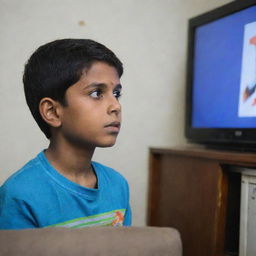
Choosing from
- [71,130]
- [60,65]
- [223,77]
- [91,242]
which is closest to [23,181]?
[71,130]

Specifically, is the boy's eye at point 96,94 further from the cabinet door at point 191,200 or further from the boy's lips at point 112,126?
the cabinet door at point 191,200

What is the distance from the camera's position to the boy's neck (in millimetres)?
950

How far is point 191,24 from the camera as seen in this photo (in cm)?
171

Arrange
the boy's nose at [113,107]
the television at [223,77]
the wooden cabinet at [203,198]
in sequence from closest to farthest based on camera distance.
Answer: the boy's nose at [113,107], the wooden cabinet at [203,198], the television at [223,77]

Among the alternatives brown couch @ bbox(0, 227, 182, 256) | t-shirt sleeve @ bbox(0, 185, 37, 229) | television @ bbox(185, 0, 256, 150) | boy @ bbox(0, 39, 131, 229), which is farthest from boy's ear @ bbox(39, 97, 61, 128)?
television @ bbox(185, 0, 256, 150)

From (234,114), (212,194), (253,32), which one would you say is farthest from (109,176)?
(253,32)

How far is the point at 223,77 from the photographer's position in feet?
4.86

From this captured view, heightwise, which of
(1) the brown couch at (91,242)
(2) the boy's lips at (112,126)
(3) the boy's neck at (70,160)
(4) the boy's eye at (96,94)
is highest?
(4) the boy's eye at (96,94)

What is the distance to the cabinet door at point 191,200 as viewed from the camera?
1.25m

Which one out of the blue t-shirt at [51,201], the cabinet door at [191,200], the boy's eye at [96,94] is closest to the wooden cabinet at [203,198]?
the cabinet door at [191,200]

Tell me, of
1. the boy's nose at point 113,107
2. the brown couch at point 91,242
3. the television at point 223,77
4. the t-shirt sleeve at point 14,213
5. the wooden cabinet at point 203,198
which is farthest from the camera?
the television at point 223,77

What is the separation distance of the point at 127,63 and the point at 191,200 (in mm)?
703

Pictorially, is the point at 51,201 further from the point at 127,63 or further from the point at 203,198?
the point at 127,63

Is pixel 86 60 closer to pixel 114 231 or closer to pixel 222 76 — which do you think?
pixel 114 231
